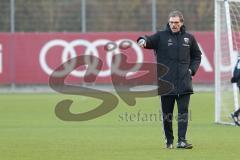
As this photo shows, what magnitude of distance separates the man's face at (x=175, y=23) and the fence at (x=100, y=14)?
2061cm

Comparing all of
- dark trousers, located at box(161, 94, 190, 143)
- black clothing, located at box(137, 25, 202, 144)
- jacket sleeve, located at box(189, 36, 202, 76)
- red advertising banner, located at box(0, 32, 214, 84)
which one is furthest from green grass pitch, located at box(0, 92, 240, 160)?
red advertising banner, located at box(0, 32, 214, 84)

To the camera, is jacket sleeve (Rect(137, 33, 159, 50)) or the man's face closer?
the man's face

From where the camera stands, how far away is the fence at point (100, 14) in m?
34.7

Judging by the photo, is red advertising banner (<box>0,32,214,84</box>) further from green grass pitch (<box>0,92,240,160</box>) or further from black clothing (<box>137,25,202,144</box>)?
black clothing (<box>137,25,202,144</box>)

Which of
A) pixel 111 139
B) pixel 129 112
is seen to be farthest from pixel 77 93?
pixel 111 139

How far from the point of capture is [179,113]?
1428cm

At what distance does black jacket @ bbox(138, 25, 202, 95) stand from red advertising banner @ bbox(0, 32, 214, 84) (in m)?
19.0

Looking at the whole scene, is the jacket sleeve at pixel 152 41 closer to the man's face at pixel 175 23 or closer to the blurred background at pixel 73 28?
the man's face at pixel 175 23

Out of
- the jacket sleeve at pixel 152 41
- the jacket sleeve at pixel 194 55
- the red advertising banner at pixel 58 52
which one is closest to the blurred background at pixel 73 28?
the red advertising banner at pixel 58 52

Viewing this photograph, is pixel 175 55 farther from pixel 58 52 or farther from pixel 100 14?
pixel 100 14

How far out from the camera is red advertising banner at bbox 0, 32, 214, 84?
33.4 m

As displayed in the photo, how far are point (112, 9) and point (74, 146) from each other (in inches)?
820

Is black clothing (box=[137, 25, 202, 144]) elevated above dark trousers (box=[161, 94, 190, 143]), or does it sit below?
above

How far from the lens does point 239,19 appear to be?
72.6 ft
